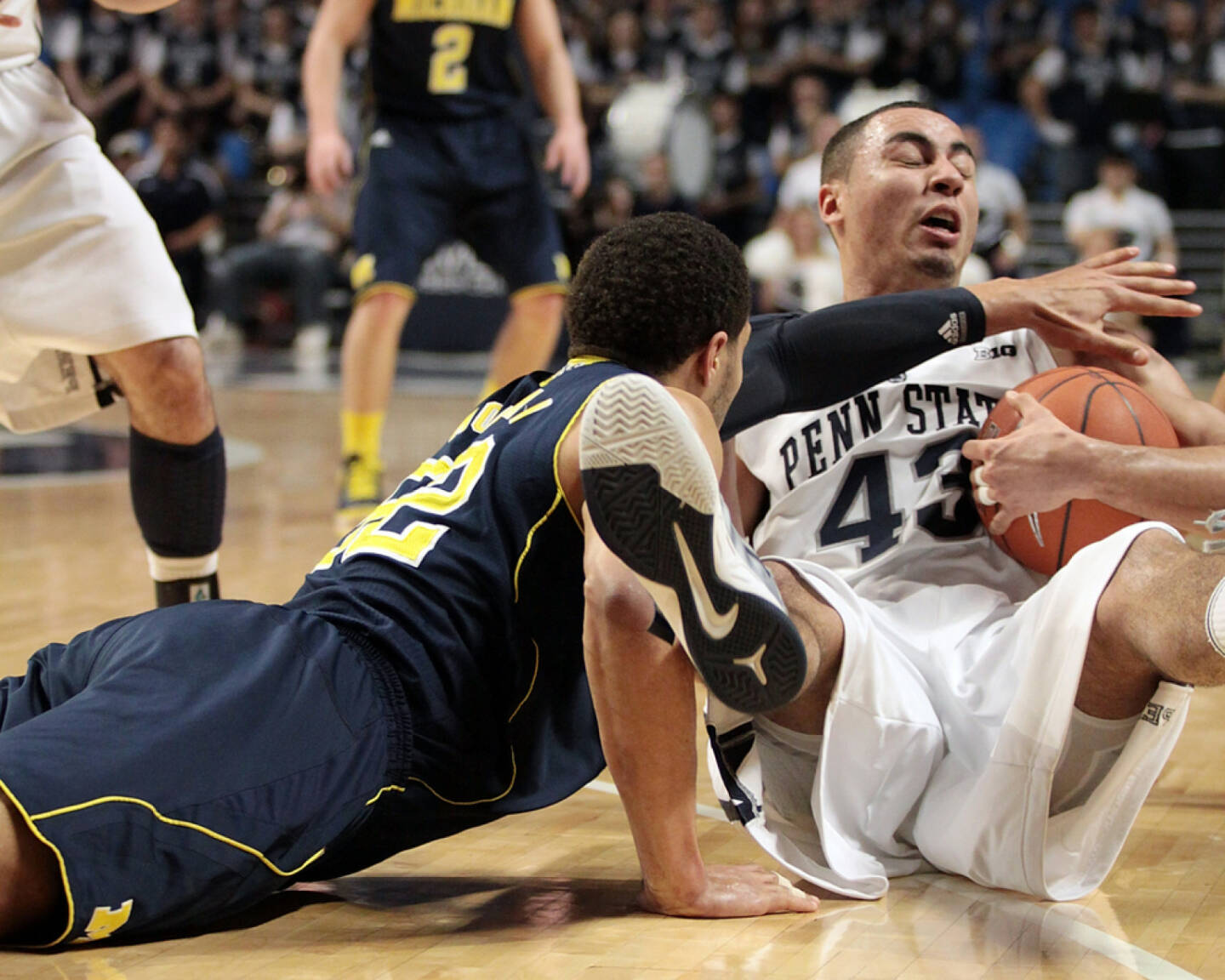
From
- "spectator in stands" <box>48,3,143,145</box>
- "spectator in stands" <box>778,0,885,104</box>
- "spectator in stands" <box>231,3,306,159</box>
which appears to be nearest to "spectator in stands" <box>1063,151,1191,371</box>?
"spectator in stands" <box>778,0,885,104</box>

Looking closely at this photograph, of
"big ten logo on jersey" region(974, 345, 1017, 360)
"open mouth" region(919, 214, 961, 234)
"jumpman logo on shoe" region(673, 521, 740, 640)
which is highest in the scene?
"open mouth" region(919, 214, 961, 234)

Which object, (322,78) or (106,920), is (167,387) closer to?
(106,920)

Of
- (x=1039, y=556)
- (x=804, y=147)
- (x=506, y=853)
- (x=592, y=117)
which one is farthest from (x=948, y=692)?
(x=592, y=117)

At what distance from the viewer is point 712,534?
6.25 ft

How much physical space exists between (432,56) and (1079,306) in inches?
153

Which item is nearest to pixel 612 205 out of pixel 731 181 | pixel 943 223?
pixel 731 181

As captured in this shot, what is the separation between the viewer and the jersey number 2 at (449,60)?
19.9 ft

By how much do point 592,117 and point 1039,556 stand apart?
12233 mm

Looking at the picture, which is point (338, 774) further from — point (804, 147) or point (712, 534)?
point (804, 147)

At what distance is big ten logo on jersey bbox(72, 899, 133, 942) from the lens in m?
2.01

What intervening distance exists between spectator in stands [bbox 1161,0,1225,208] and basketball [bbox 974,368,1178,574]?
1112cm

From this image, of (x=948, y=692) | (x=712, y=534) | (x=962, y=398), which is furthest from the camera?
(x=962, y=398)

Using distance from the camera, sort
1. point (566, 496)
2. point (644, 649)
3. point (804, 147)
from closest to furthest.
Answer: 1. point (644, 649)
2. point (566, 496)
3. point (804, 147)

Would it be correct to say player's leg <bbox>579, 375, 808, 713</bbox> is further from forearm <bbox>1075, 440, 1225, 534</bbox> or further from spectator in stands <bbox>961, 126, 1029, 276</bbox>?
spectator in stands <bbox>961, 126, 1029, 276</bbox>
